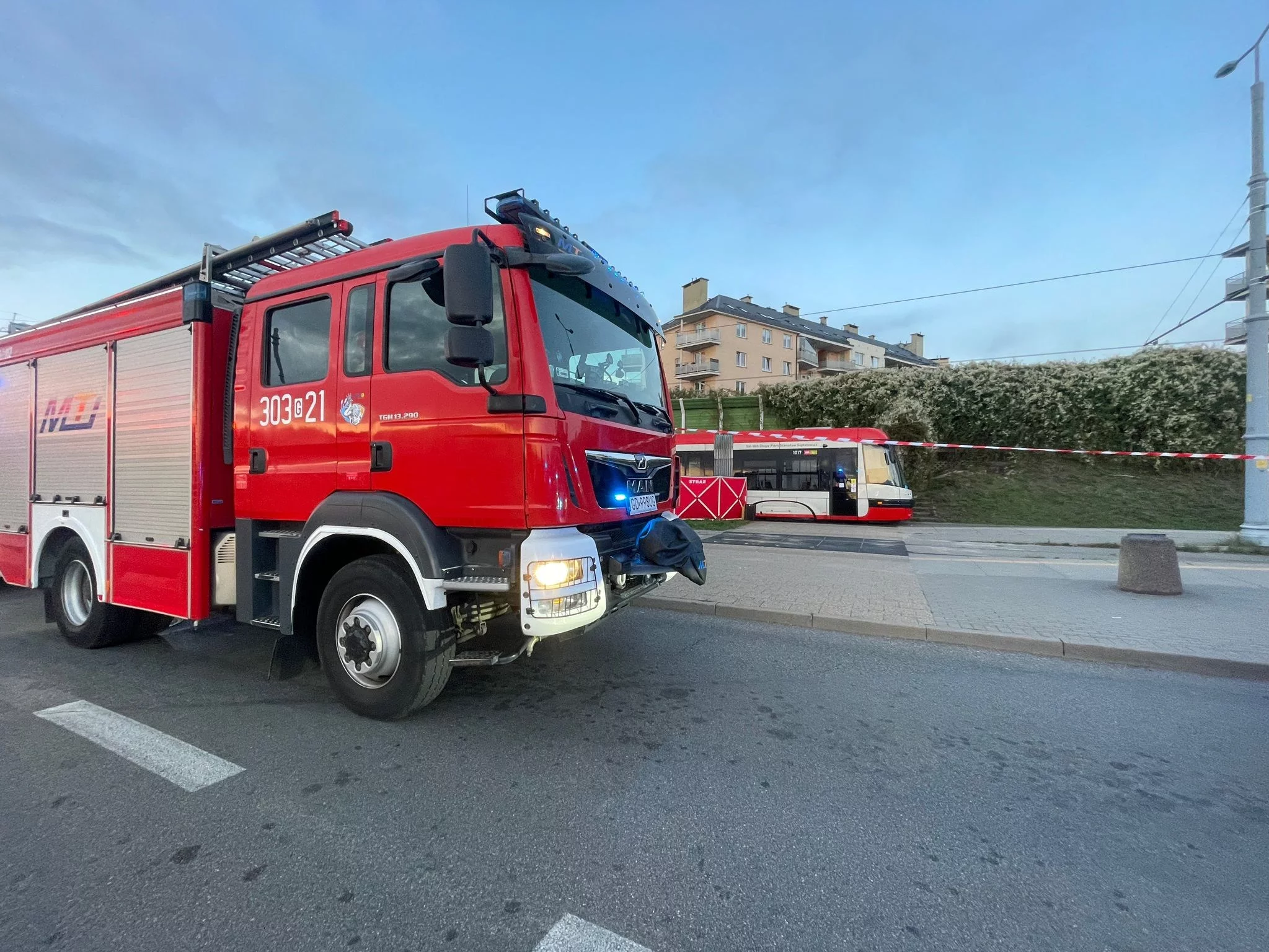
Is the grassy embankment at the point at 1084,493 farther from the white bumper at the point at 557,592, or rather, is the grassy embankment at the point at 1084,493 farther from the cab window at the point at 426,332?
the cab window at the point at 426,332

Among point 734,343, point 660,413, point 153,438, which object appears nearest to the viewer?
point 153,438

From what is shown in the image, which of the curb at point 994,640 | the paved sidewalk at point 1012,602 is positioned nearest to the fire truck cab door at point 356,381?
the curb at point 994,640

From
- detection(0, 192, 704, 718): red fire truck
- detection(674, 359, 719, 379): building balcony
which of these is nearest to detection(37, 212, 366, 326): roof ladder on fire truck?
detection(0, 192, 704, 718): red fire truck

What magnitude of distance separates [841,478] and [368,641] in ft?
50.4

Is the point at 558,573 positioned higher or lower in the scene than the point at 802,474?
lower

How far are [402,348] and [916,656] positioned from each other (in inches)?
187

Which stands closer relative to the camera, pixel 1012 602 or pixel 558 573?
pixel 558 573

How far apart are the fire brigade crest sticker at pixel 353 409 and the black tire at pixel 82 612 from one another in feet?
10.3

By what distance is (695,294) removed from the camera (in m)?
50.1

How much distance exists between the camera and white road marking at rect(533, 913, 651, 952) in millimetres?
1996

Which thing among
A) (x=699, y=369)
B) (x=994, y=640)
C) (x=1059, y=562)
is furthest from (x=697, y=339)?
(x=994, y=640)

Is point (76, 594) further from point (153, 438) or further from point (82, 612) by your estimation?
point (153, 438)

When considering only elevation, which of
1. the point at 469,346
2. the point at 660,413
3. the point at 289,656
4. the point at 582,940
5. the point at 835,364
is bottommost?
the point at 582,940

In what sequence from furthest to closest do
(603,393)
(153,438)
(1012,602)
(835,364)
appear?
(835,364), (1012,602), (153,438), (603,393)
